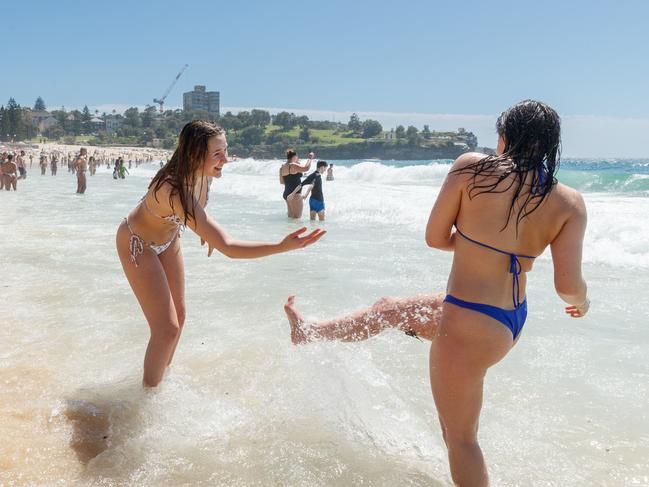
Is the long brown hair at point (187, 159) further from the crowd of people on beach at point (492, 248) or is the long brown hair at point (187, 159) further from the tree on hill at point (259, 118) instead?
the tree on hill at point (259, 118)

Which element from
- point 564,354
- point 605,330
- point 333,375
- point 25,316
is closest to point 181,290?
point 333,375

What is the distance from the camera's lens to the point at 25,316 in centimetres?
543

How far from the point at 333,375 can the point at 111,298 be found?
3402 millimetres

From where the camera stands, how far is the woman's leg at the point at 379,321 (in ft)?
10.5

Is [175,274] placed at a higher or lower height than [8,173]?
higher

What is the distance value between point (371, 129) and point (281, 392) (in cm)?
18846

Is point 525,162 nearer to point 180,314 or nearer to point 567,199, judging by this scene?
point 567,199

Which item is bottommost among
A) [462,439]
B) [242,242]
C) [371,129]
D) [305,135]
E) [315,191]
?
[462,439]

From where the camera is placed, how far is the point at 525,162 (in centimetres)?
242

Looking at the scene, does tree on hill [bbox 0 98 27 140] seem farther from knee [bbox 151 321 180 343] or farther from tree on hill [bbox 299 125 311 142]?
knee [bbox 151 321 180 343]

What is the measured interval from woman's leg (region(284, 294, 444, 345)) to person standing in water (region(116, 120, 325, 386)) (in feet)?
2.68

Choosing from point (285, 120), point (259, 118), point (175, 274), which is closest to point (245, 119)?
point (259, 118)

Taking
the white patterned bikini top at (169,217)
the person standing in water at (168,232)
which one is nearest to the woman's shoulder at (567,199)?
the person standing in water at (168,232)

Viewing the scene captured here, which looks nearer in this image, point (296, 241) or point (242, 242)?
point (296, 241)
